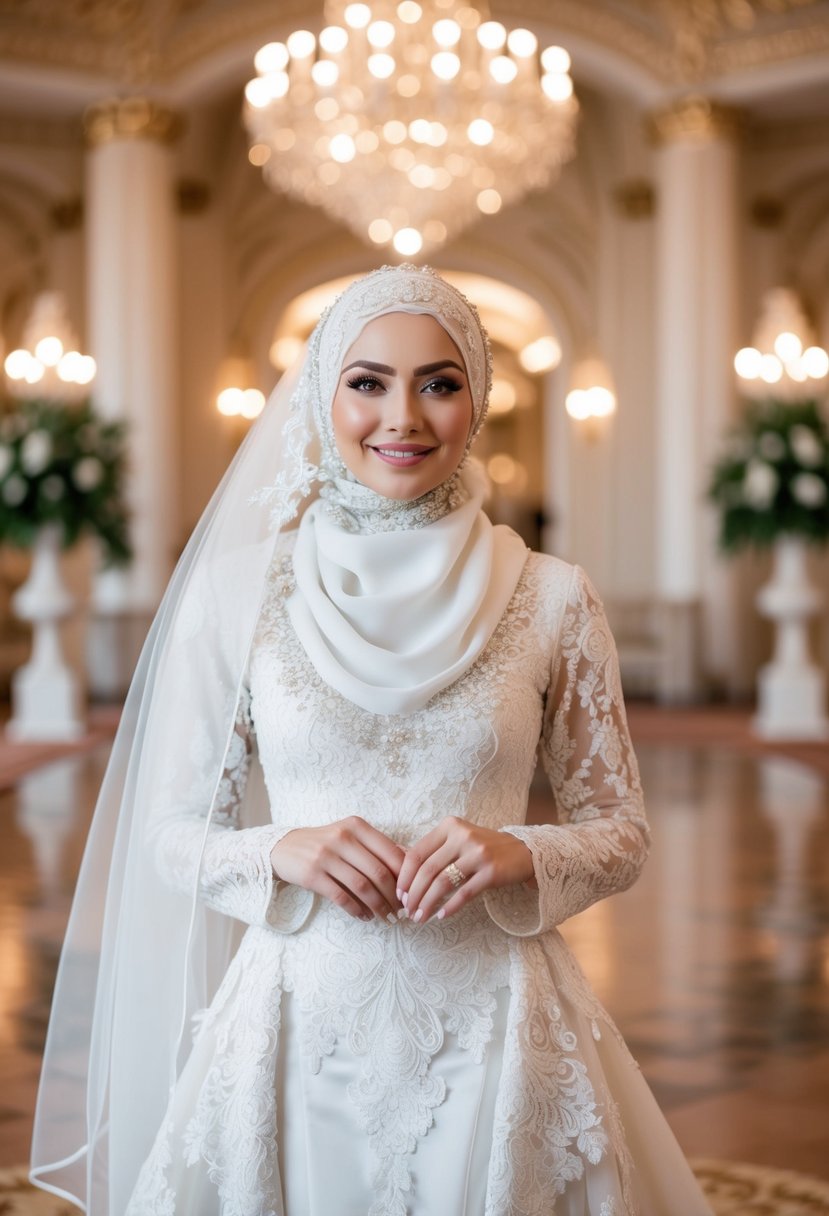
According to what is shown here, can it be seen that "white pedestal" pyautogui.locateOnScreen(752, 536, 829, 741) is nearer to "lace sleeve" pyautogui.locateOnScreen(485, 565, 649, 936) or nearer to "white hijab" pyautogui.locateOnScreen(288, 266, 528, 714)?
"lace sleeve" pyautogui.locateOnScreen(485, 565, 649, 936)

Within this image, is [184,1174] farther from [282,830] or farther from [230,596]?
[230,596]

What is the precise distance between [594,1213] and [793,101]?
14.0 metres

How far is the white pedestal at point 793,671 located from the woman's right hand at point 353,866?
33.8 ft

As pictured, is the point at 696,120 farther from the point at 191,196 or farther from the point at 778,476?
the point at 191,196

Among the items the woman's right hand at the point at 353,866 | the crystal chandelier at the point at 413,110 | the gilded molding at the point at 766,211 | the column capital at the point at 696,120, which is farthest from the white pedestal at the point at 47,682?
the woman's right hand at the point at 353,866

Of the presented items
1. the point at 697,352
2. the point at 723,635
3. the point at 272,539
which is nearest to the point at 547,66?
the point at 697,352

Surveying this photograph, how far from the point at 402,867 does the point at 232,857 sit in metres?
0.32

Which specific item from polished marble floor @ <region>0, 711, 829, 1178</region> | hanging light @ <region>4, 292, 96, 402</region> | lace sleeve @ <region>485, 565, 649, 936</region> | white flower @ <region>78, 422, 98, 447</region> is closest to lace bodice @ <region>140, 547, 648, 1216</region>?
lace sleeve @ <region>485, 565, 649, 936</region>

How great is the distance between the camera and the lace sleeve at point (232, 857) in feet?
6.61

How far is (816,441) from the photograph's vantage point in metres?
11.5

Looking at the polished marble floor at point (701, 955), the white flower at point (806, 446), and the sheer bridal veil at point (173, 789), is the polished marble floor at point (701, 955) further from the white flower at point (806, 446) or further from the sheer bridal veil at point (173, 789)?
the white flower at point (806, 446)

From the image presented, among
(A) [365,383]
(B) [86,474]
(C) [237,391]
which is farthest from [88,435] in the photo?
(A) [365,383]

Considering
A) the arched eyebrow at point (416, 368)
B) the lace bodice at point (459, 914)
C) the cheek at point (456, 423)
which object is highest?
the arched eyebrow at point (416, 368)

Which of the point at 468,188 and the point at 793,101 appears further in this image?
the point at 793,101
